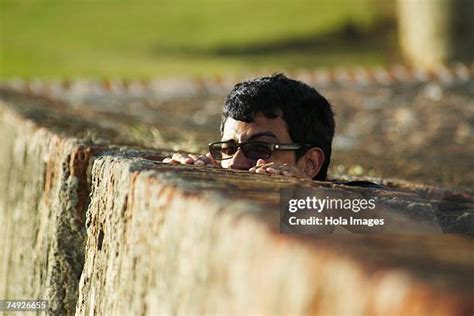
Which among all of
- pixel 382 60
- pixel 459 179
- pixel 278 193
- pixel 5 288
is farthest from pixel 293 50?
pixel 278 193

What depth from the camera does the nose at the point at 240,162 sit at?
153 inches

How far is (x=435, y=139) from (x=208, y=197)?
744 cm

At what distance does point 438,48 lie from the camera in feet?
70.8

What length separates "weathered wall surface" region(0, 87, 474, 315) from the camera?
1551mm

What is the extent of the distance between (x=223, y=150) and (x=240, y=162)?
112mm

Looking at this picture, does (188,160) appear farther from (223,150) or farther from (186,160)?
(223,150)

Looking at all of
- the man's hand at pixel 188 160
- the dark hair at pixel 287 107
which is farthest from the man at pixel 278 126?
the man's hand at pixel 188 160

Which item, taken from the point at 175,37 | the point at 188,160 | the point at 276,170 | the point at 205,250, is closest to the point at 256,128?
the point at 188,160

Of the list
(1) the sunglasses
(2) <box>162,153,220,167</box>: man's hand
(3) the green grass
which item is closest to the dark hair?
(1) the sunglasses

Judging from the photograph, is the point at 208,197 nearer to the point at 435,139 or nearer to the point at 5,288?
the point at 5,288

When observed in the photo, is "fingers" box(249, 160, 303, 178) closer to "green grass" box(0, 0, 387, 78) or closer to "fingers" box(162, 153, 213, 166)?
"fingers" box(162, 153, 213, 166)

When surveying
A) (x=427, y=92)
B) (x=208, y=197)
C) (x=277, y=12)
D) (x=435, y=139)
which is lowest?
(x=208, y=197)

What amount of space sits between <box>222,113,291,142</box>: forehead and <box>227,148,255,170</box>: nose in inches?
6.3

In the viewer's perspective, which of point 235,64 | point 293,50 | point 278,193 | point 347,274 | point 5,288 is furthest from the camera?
point 293,50
